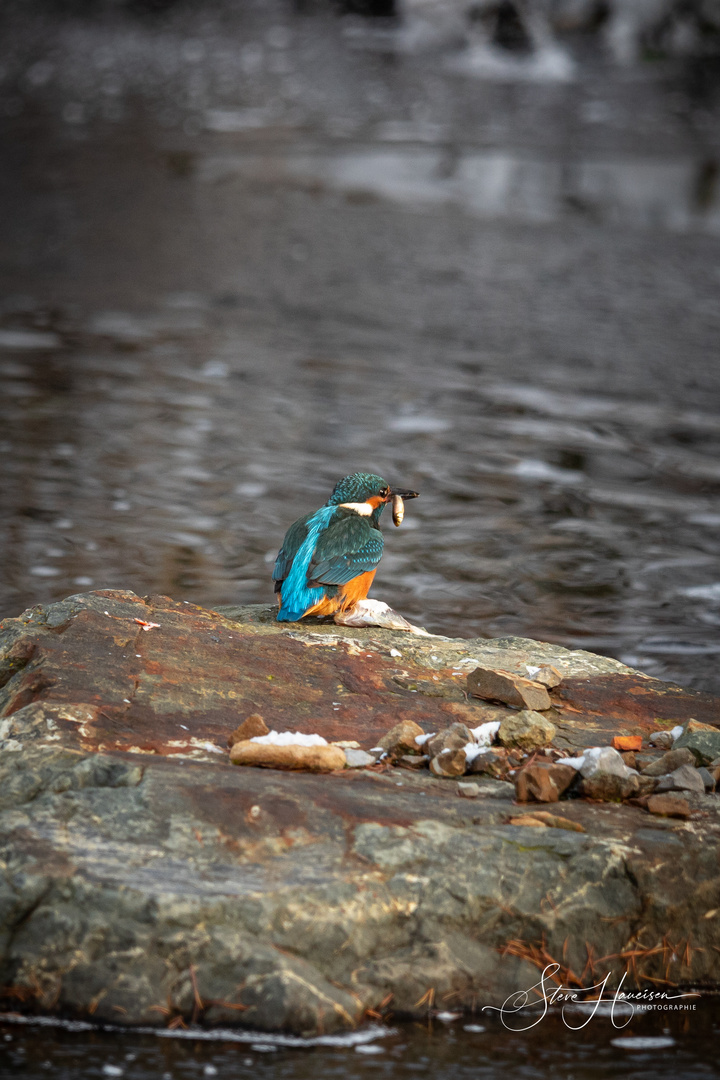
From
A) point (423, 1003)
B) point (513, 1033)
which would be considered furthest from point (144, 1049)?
point (513, 1033)

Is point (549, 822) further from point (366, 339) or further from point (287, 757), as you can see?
point (366, 339)

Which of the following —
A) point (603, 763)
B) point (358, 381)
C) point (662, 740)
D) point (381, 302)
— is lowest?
point (358, 381)

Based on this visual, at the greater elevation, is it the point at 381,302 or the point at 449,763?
the point at 381,302

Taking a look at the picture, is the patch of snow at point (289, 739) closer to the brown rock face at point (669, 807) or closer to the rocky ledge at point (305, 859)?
the rocky ledge at point (305, 859)

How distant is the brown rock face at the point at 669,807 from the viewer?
2.81 metres

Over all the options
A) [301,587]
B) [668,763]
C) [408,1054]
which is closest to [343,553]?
[301,587]

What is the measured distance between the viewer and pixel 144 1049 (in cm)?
221

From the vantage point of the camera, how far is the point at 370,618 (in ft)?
13.5

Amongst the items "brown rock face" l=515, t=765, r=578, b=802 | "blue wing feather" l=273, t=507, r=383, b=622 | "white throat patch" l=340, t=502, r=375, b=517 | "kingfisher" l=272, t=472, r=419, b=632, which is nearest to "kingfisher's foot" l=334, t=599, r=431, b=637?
"kingfisher" l=272, t=472, r=419, b=632

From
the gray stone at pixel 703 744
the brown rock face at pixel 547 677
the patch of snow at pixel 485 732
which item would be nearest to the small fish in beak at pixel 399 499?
the brown rock face at pixel 547 677

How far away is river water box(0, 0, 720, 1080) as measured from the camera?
5.74m

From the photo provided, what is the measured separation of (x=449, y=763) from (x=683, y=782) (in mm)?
576

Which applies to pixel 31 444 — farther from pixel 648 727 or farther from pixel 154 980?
pixel 154 980

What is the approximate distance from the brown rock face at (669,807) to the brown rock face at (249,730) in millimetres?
961
